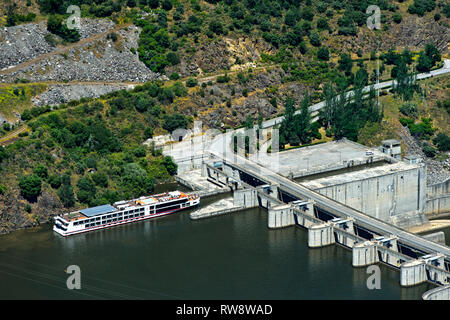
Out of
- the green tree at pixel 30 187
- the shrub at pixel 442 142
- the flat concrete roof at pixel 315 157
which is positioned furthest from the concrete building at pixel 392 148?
the green tree at pixel 30 187

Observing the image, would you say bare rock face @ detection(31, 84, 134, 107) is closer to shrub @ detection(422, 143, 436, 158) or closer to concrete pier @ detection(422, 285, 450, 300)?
shrub @ detection(422, 143, 436, 158)

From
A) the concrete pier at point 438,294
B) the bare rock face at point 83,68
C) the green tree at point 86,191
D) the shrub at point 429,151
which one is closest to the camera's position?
the concrete pier at point 438,294

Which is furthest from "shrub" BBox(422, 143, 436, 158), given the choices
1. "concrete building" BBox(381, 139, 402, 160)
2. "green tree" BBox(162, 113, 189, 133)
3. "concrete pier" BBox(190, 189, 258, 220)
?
"green tree" BBox(162, 113, 189, 133)

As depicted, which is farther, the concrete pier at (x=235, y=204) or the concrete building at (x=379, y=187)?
the concrete building at (x=379, y=187)

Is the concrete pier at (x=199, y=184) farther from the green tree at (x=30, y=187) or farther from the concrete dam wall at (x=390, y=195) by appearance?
the green tree at (x=30, y=187)

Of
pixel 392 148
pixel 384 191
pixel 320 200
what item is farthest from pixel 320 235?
pixel 392 148

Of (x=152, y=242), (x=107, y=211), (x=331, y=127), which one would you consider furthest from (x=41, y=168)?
(x=331, y=127)

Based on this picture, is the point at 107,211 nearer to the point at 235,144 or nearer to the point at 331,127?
the point at 235,144
